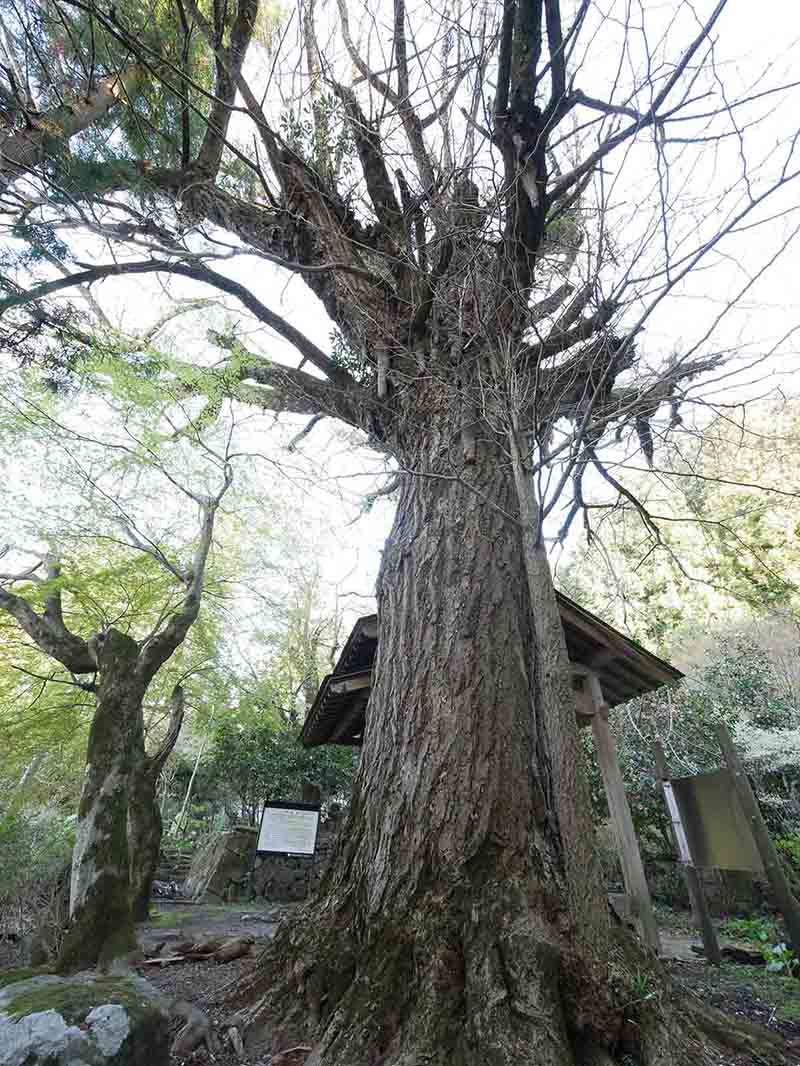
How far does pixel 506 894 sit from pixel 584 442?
101 inches

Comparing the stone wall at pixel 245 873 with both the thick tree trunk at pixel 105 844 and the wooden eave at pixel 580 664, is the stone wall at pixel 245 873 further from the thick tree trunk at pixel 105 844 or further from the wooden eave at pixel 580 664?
the thick tree trunk at pixel 105 844

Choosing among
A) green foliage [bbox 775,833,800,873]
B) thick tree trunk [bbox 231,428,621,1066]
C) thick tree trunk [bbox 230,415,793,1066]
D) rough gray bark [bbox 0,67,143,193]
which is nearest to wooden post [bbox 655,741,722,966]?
green foliage [bbox 775,833,800,873]

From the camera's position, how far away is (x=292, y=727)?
44.1 ft

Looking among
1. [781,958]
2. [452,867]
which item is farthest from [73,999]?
[781,958]

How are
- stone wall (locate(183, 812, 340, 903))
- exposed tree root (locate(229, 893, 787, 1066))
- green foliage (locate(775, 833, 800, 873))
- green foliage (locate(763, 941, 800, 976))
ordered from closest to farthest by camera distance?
1. exposed tree root (locate(229, 893, 787, 1066))
2. green foliage (locate(763, 941, 800, 976))
3. green foliage (locate(775, 833, 800, 873))
4. stone wall (locate(183, 812, 340, 903))

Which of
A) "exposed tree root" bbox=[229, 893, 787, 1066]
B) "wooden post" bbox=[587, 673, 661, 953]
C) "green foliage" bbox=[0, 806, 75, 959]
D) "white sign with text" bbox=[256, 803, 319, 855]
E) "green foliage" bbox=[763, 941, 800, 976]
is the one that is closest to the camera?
"exposed tree root" bbox=[229, 893, 787, 1066]

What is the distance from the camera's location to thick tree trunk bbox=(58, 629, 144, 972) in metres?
3.76

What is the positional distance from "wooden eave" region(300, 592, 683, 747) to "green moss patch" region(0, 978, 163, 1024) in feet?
8.49

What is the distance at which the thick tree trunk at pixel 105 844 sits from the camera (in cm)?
376

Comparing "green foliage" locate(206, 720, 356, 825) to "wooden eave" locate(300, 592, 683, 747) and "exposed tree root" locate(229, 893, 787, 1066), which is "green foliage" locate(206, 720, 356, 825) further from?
"exposed tree root" locate(229, 893, 787, 1066)

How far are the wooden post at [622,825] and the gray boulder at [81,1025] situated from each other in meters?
3.76

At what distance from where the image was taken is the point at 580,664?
5441 mm

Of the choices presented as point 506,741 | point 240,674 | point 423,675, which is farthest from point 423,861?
point 240,674

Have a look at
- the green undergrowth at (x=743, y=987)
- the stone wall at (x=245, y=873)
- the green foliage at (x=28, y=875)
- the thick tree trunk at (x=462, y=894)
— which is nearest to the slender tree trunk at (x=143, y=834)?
the green foliage at (x=28, y=875)
